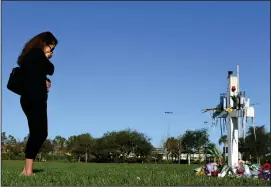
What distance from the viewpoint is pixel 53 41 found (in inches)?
242

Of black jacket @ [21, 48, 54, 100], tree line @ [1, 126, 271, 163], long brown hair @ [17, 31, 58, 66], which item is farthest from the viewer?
tree line @ [1, 126, 271, 163]

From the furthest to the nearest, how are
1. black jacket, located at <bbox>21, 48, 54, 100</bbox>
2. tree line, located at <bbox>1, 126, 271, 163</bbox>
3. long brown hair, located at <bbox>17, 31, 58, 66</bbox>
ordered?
tree line, located at <bbox>1, 126, 271, 163</bbox>, long brown hair, located at <bbox>17, 31, 58, 66</bbox>, black jacket, located at <bbox>21, 48, 54, 100</bbox>

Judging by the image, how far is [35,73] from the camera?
5.88 metres

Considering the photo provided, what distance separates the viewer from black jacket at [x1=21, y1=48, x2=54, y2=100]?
19.2 feet

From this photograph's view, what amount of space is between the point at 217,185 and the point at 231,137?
270 inches

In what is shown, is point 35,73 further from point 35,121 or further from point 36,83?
point 35,121

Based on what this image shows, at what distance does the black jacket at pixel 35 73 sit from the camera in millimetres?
5840

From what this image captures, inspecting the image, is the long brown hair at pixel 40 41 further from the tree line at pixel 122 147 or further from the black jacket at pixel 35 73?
the tree line at pixel 122 147

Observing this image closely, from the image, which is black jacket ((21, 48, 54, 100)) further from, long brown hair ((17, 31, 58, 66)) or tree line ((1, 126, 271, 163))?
tree line ((1, 126, 271, 163))

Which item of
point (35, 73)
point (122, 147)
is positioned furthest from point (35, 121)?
point (122, 147)

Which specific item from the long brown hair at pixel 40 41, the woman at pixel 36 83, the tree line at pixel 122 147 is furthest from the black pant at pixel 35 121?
the tree line at pixel 122 147

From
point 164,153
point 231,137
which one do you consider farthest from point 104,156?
point 231,137

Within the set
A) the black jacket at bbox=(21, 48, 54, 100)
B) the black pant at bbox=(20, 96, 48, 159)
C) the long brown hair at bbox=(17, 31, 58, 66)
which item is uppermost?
the long brown hair at bbox=(17, 31, 58, 66)

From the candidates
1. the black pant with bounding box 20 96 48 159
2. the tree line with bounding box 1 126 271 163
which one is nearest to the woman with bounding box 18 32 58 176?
the black pant with bounding box 20 96 48 159
